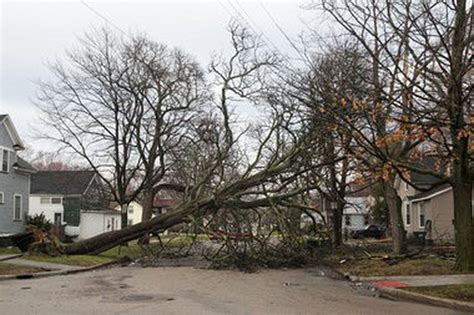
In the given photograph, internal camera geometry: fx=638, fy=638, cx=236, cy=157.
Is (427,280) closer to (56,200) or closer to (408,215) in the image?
(408,215)

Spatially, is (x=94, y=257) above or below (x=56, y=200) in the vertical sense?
below

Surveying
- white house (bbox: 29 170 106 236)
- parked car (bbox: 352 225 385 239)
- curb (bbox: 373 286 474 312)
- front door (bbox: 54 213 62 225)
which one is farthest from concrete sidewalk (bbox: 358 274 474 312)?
front door (bbox: 54 213 62 225)

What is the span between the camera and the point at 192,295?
15.7m

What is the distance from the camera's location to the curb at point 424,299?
43.5 ft

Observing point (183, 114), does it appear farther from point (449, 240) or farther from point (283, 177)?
point (449, 240)

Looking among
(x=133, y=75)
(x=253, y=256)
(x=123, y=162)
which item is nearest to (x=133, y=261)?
(x=253, y=256)

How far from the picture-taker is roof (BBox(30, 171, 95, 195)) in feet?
192

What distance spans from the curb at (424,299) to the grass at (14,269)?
41.4 ft

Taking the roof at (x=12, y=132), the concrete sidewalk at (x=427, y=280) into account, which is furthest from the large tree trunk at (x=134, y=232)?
the concrete sidewalk at (x=427, y=280)

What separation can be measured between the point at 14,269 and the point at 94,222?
1462 inches

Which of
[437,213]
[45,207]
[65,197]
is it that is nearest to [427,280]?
[437,213]

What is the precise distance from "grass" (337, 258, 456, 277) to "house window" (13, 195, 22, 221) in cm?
2328

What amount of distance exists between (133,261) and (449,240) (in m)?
18.8

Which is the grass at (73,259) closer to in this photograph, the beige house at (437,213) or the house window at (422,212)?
the beige house at (437,213)
